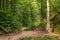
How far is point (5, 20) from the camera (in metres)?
15.6

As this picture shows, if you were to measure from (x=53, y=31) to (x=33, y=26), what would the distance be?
3679mm

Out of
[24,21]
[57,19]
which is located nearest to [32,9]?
[24,21]

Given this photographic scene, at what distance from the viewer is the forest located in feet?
51.2

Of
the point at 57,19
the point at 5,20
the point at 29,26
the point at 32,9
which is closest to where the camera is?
the point at 5,20

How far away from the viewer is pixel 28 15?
2086cm

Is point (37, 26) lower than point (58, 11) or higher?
lower

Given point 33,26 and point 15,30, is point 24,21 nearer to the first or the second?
point 33,26

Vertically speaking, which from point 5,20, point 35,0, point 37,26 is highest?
point 35,0

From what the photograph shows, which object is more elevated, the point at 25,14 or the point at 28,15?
the point at 25,14

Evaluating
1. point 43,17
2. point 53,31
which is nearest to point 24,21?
point 43,17

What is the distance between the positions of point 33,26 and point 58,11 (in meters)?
3.34

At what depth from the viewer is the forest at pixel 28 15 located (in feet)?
51.2

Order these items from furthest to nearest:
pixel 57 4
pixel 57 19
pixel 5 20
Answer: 1. pixel 57 4
2. pixel 57 19
3. pixel 5 20

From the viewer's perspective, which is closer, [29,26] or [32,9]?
[29,26]
